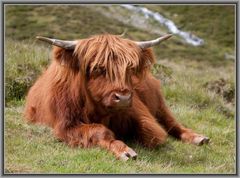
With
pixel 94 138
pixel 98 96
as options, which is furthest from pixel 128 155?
pixel 98 96

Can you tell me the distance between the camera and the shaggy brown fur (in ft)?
21.2

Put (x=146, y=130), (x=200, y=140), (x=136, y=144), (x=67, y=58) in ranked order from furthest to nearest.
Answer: (x=200, y=140)
(x=146, y=130)
(x=136, y=144)
(x=67, y=58)

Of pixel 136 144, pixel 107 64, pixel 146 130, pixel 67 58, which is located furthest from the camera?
pixel 146 130

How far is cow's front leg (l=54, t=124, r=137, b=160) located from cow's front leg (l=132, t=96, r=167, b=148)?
591 mm

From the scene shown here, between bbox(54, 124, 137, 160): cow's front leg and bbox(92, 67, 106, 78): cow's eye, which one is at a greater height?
bbox(92, 67, 106, 78): cow's eye

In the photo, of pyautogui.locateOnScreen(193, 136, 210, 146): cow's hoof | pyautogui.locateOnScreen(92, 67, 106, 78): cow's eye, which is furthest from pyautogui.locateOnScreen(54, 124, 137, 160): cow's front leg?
pyautogui.locateOnScreen(193, 136, 210, 146): cow's hoof

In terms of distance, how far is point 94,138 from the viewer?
659cm

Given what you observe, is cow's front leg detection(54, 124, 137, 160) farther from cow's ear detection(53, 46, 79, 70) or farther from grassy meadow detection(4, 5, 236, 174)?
cow's ear detection(53, 46, 79, 70)

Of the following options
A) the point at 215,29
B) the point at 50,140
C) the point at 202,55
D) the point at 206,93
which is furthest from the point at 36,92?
the point at 215,29

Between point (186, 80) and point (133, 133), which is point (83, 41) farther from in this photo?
point (186, 80)

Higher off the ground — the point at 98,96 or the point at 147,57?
the point at 147,57

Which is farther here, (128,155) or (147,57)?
(147,57)

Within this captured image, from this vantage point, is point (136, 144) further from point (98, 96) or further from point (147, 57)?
point (147, 57)

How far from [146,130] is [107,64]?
113 cm
